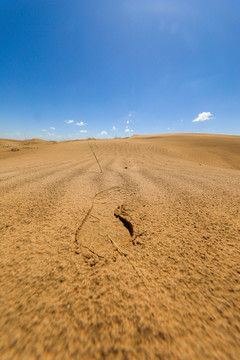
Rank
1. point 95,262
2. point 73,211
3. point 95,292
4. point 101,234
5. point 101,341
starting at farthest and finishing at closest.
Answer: point 73,211, point 101,234, point 95,262, point 95,292, point 101,341

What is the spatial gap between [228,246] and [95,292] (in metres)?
0.64

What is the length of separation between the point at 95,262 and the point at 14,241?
430mm

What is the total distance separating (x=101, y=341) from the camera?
362 mm

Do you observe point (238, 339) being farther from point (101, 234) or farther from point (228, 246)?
point (101, 234)

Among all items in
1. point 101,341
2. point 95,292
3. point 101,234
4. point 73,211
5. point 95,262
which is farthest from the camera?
point 73,211

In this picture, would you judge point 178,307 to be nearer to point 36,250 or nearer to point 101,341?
point 101,341

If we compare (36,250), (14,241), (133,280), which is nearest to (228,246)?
(133,280)

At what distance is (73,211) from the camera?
98cm

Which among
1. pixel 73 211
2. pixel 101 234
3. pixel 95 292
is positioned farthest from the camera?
pixel 73 211

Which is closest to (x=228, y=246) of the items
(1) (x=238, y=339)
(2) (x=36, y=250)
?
(1) (x=238, y=339)

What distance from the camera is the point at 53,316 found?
15.7 inches

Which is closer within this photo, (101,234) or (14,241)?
(14,241)

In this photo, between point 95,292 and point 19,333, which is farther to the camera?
point 95,292

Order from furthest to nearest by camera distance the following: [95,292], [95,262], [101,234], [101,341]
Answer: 1. [101,234]
2. [95,262]
3. [95,292]
4. [101,341]
